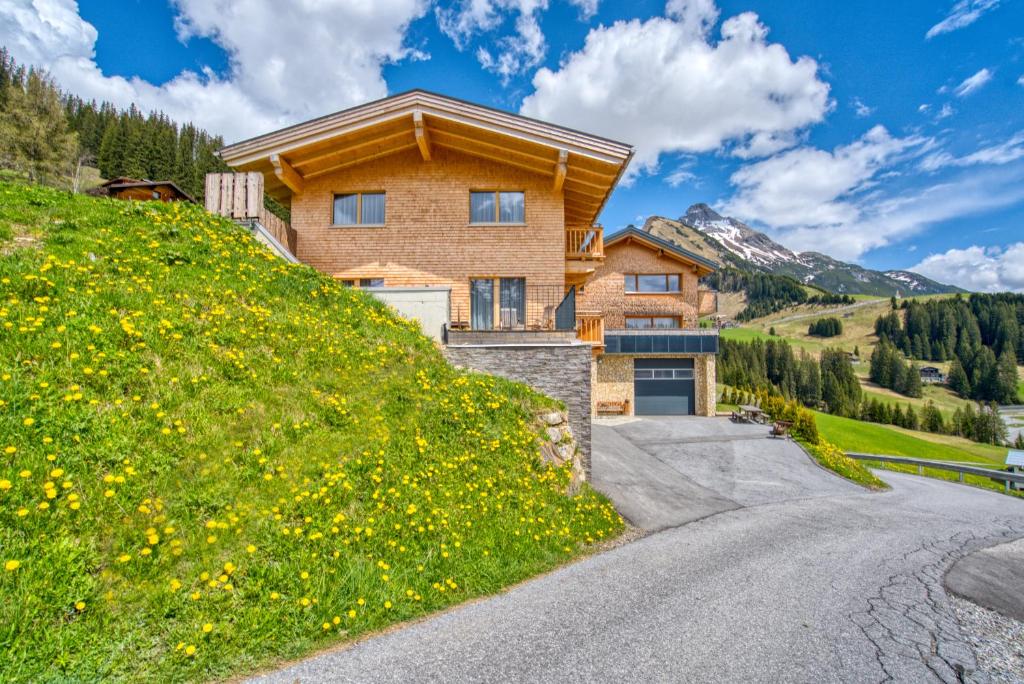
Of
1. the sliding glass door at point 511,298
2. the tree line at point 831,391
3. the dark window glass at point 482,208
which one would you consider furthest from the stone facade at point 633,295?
the tree line at point 831,391

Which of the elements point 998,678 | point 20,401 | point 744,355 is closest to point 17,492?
point 20,401

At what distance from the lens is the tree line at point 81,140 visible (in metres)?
50.3

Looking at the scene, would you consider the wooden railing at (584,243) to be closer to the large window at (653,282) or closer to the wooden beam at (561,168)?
the wooden beam at (561,168)

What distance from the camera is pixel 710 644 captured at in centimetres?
498

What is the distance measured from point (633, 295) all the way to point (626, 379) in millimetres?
5667

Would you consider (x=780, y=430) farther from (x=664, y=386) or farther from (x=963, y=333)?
(x=963, y=333)

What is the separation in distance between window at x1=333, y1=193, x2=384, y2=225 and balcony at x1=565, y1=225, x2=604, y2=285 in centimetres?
713

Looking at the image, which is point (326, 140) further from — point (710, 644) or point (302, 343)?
point (710, 644)

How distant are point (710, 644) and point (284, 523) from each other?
16.5ft

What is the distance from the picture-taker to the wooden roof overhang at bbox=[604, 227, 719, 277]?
1184 inches

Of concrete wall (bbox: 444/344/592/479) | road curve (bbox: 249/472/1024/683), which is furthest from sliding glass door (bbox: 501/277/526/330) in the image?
road curve (bbox: 249/472/1024/683)

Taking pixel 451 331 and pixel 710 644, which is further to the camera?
pixel 451 331

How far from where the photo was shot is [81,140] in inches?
3300

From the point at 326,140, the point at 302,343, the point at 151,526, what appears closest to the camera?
the point at 151,526
